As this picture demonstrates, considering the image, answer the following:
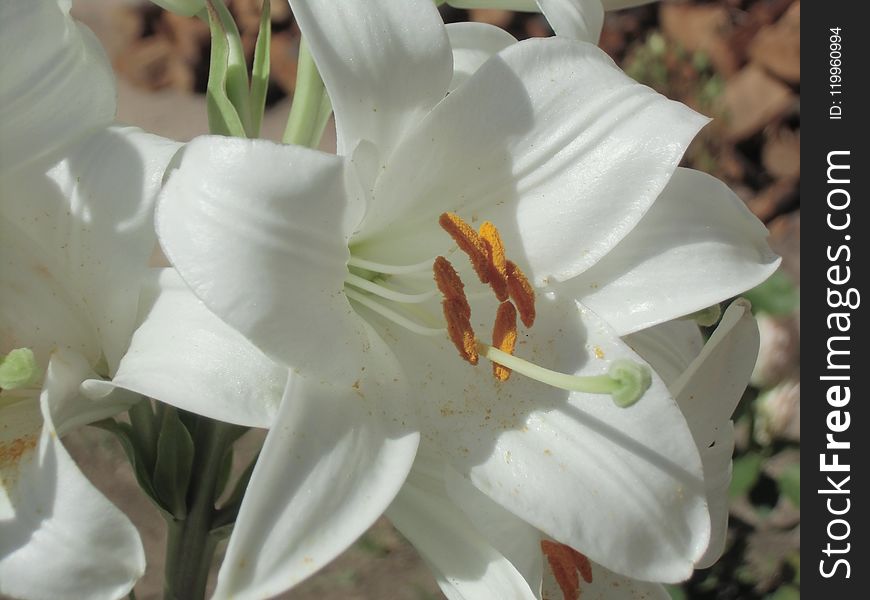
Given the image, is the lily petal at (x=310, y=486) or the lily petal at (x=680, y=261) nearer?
the lily petal at (x=310, y=486)

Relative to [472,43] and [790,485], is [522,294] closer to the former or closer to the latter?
[472,43]

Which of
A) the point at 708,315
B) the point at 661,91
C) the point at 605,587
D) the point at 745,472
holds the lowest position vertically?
the point at 661,91

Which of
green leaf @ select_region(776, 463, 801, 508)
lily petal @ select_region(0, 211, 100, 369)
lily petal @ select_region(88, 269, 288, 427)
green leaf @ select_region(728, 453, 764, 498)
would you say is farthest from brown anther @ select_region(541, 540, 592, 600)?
green leaf @ select_region(776, 463, 801, 508)

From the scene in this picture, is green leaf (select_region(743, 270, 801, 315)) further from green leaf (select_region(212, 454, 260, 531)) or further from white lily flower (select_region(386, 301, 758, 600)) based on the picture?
green leaf (select_region(212, 454, 260, 531))

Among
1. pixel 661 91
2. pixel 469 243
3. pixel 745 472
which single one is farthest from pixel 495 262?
pixel 661 91

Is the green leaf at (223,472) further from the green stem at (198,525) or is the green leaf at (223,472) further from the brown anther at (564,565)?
the brown anther at (564,565)

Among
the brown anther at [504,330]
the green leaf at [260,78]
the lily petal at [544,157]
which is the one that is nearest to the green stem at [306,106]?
the green leaf at [260,78]
